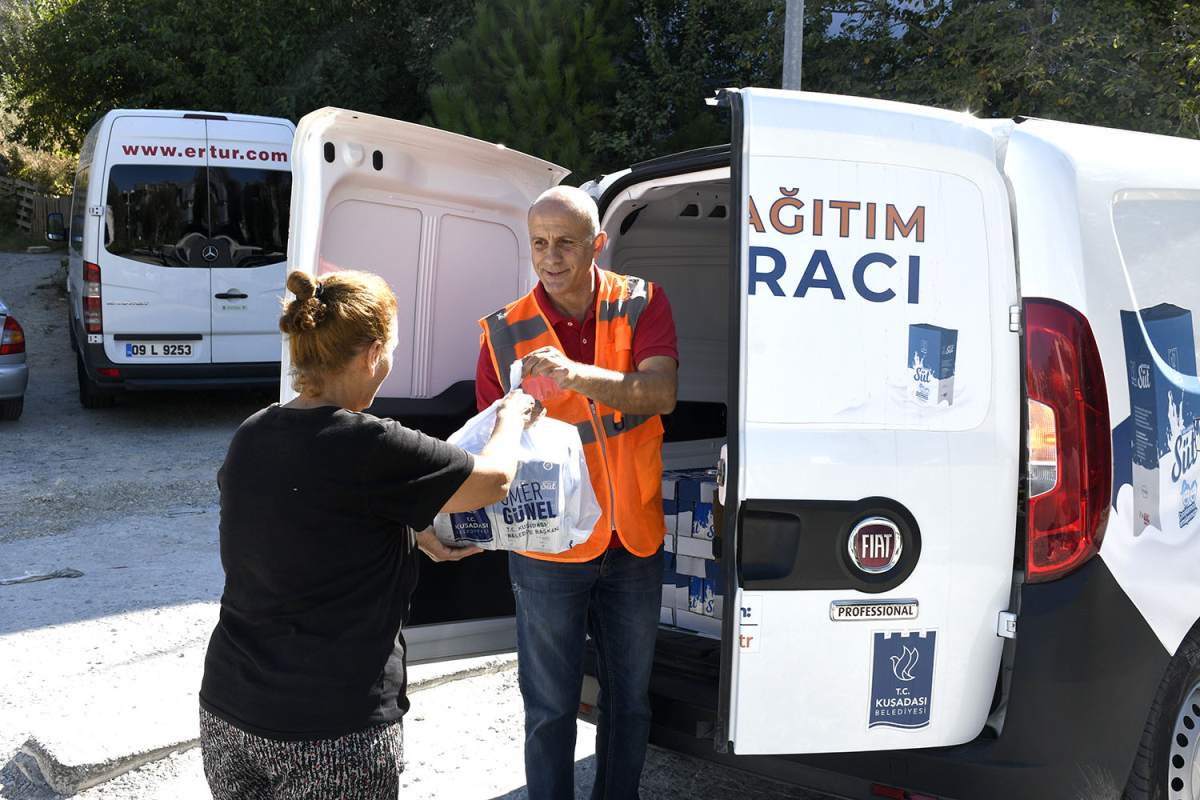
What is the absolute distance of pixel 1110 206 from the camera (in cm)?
238

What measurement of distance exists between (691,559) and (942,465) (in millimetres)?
1307

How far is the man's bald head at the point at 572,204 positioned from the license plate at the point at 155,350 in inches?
284

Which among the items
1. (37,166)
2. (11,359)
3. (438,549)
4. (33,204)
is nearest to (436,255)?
(438,549)

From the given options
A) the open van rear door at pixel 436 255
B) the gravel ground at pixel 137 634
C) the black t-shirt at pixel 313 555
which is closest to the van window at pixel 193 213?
the gravel ground at pixel 137 634

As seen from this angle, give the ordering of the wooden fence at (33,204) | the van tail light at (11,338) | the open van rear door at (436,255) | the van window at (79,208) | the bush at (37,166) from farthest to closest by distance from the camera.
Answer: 1. the bush at (37,166)
2. the wooden fence at (33,204)
3. the van window at (79,208)
4. the van tail light at (11,338)
5. the open van rear door at (436,255)

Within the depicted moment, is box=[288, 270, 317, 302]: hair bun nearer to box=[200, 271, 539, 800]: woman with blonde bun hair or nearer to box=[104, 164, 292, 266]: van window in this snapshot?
box=[200, 271, 539, 800]: woman with blonde bun hair

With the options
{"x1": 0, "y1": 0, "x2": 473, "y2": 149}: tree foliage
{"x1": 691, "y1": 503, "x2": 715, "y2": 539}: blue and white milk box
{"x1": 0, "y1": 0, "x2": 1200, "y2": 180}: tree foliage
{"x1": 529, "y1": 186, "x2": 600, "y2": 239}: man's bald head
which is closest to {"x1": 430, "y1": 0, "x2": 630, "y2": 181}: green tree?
{"x1": 0, "y1": 0, "x2": 1200, "y2": 180}: tree foliage

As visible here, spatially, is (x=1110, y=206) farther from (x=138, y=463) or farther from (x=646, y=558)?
(x=138, y=463)

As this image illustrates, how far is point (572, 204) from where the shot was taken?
269cm

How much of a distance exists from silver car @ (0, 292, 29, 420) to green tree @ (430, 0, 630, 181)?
4.45m

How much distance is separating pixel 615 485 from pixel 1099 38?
27.0 feet

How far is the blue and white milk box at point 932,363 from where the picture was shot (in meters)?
2.30

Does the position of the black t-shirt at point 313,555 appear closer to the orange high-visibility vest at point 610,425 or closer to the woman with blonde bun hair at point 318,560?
the woman with blonde bun hair at point 318,560

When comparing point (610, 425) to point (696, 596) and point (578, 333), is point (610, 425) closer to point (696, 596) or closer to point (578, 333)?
point (578, 333)
